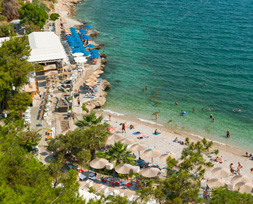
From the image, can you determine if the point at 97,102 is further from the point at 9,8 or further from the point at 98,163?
the point at 9,8

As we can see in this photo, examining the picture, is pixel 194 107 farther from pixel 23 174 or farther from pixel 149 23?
pixel 149 23

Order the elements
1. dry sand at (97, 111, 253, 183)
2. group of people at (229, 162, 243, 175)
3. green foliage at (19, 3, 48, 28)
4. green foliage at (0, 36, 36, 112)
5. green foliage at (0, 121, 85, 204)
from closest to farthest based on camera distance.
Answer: green foliage at (0, 121, 85, 204), group of people at (229, 162, 243, 175), green foliage at (0, 36, 36, 112), dry sand at (97, 111, 253, 183), green foliage at (19, 3, 48, 28)

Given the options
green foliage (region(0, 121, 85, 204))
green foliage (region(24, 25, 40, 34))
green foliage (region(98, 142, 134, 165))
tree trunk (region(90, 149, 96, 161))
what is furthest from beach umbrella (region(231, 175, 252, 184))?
green foliage (region(24, 25, 40, 34))

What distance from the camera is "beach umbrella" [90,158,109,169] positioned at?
25.1m

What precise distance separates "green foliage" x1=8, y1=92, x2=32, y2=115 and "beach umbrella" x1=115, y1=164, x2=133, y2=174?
12634mm

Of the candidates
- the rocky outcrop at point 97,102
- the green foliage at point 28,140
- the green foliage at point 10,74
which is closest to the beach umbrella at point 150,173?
the green foliage at point 28,140

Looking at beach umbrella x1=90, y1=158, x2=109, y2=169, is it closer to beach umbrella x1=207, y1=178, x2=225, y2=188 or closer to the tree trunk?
the tree trunk

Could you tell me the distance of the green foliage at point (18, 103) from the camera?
2912cm

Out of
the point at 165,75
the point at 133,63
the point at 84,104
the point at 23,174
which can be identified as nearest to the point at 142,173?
the point at 23,174

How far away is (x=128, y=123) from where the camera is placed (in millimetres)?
37250

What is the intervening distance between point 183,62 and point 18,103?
3575 centimetres

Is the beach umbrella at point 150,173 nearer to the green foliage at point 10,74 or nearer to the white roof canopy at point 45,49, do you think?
the green foliage at point 10,74

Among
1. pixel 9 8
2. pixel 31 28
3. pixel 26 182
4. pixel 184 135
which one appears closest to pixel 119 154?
pixel 26 182

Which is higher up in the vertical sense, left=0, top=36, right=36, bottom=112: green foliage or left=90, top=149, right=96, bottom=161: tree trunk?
left=0, top=36, right=36, bottom=112: green foliage
